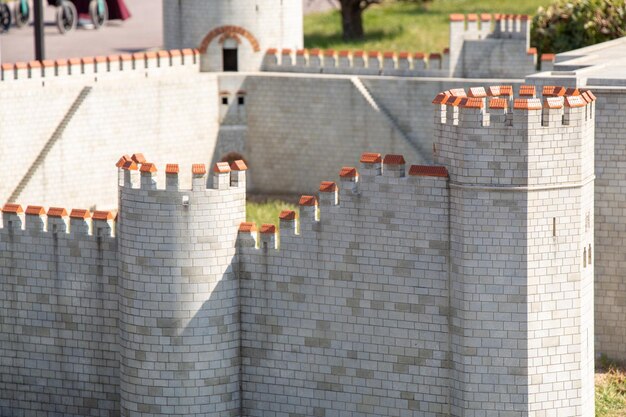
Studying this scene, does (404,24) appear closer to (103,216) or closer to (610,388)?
(610,388)

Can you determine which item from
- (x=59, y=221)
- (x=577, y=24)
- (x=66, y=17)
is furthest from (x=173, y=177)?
(x=66, y=17)

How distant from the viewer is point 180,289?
37.0 meters

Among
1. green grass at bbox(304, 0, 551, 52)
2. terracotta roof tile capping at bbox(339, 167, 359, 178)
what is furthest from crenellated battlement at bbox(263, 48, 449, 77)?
terracotta roof tile capping at bbox(339, 167, 359, 178)

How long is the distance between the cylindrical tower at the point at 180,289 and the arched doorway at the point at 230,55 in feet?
67.4

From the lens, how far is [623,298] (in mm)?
41906

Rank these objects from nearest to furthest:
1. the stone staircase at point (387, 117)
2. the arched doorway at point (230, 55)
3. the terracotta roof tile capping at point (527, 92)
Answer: the terracotta roof tile capping at point (527, 92) < the stone staircase at point (387, 117) < the arched doorway at point (230, 55)

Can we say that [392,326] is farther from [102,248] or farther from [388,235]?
[102,248]

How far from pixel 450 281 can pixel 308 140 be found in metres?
22.0

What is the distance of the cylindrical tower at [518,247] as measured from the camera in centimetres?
3481

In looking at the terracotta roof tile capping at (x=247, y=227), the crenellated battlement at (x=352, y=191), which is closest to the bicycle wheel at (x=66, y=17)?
the crenellated battlement at (x=352, y=191)

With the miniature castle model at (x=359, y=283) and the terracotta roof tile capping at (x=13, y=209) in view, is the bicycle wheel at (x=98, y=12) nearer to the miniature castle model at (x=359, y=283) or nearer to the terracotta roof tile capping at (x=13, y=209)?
the miniature castle model at (x=359, y=283)

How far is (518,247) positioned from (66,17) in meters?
40.9

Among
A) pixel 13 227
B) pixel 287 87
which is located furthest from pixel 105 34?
pixel 13 227

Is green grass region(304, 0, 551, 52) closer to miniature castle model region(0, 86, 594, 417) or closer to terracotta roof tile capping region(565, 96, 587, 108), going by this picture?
miniature castle model region(0, 86, 594, 417)
